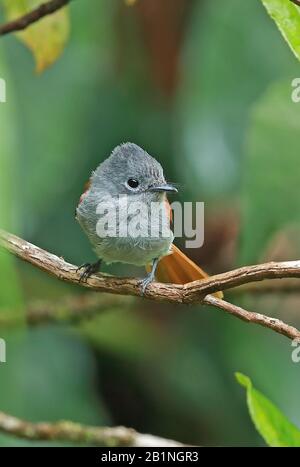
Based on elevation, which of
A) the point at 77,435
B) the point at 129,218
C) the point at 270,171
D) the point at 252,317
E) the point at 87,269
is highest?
the point at 270,171

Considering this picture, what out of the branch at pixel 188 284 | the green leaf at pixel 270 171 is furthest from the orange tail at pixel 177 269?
the branch at pixel 188 284

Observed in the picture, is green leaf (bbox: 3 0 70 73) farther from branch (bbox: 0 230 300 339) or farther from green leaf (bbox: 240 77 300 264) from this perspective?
green leaf (bbox: 240 77 300 264)

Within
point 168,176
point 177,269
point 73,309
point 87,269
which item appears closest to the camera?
point 87,269

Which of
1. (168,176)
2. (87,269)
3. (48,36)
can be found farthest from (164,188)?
(168,176)

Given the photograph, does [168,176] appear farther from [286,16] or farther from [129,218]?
[286,16]

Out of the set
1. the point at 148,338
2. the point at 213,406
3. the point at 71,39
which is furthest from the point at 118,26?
the point at 213,406

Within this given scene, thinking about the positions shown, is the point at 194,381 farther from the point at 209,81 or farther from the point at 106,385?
the point at 209,81

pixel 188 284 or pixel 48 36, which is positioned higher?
pixel 48 36

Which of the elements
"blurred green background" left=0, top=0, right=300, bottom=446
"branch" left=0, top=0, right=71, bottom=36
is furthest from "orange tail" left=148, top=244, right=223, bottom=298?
"blurred green background" left=0, top=0, right=300, bottom=446
